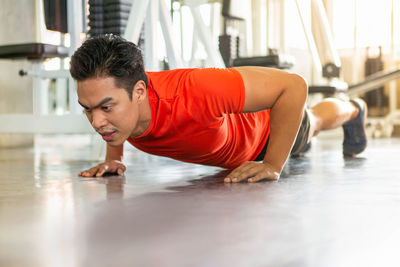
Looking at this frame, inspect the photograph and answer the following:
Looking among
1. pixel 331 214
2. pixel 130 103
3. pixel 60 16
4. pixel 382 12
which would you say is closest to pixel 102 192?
pixel 130 103

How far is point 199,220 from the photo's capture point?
2.89ft

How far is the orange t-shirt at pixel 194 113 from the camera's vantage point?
118cm

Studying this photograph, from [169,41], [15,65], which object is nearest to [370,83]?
[169,41]

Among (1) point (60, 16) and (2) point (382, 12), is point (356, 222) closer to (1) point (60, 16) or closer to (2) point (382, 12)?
(1) point (60, 16)

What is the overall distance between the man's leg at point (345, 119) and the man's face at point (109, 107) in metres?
0.87

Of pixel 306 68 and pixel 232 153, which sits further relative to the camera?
pixel 306 68

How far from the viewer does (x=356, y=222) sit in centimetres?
86

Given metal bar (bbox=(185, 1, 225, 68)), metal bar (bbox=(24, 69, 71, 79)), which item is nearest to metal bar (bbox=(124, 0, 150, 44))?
metal bar (bbox=(24, 69, 71, 79))

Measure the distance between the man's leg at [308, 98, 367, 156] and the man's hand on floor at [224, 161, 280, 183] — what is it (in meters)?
0.50

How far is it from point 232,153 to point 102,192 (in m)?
0.46

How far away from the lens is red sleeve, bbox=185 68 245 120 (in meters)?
1.17

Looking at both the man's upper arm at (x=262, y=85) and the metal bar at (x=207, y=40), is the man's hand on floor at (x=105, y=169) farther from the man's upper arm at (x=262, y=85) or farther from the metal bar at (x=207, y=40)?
the metal bar at (x=207, y=40)

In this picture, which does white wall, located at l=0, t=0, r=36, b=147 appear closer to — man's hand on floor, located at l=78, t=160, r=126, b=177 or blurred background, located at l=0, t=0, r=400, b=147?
blurred background, located at l=0, t=0, r=400, b=147

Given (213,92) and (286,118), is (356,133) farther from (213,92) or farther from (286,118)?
(213,92)
